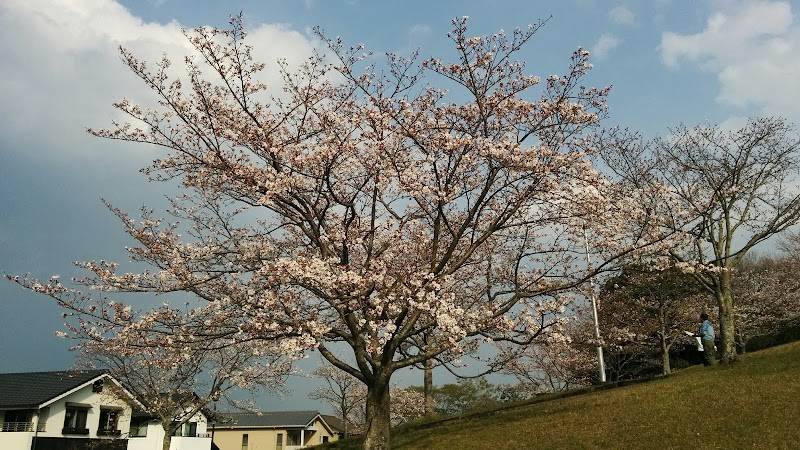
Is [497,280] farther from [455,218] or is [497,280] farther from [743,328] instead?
[743,328]

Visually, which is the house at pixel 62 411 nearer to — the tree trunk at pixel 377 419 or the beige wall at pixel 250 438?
the beige wall at pixel 250 438

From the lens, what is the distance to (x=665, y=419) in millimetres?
14797

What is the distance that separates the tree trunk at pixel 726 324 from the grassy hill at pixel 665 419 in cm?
55

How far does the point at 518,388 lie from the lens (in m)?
51.6

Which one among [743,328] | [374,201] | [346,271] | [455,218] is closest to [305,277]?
[346,271]

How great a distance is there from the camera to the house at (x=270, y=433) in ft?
208

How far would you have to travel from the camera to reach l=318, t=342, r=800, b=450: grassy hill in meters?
12.9

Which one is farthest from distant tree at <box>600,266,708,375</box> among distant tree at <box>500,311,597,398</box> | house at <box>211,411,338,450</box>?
house at <box>211,411,338,450</box>

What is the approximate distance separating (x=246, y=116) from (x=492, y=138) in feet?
22.4

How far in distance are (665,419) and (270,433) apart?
186 feet

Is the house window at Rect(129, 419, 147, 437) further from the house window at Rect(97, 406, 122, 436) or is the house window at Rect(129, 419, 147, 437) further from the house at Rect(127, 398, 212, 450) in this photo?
the house window at Rect(97, 406, 122, 436)

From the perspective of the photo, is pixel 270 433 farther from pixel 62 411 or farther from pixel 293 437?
pixel 62 411

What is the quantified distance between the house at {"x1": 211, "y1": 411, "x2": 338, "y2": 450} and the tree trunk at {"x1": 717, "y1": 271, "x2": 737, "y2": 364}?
4998 centimetres

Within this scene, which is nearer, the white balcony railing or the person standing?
the person standing
